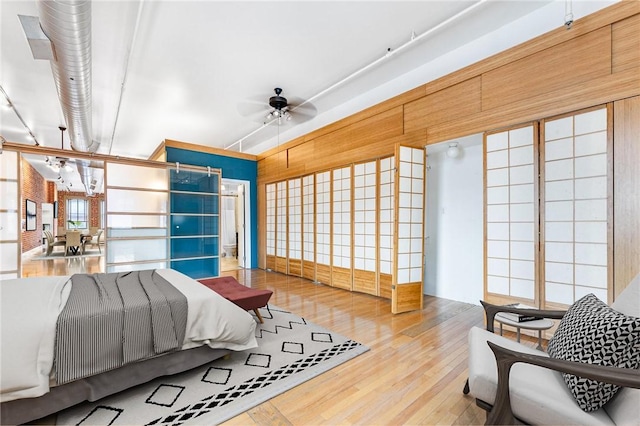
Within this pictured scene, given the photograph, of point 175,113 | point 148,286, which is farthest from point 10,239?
point 175,113

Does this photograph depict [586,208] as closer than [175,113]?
Yes

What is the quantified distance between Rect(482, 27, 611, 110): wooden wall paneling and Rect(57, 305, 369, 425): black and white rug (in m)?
2.89

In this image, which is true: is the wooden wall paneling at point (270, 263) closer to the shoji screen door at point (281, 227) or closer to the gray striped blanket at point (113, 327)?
the shoji screen door at point (281, 227)

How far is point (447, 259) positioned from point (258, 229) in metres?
4.27

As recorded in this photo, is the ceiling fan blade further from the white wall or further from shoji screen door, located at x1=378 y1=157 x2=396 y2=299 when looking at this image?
the white wall

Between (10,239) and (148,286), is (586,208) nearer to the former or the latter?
(148,286)

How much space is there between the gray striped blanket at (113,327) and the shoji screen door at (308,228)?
3.29 m

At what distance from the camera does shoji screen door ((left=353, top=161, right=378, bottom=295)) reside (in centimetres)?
421

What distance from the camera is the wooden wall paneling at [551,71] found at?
2.33m

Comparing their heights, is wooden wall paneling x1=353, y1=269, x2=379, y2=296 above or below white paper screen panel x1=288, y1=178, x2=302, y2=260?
below

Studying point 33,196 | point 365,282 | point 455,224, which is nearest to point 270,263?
point 365,282

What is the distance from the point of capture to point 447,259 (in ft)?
13.5

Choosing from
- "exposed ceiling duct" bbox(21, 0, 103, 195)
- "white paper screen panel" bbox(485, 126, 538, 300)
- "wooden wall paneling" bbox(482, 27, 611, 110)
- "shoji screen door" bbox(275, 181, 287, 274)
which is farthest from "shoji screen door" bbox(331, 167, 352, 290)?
"exposed ceiling duct" bbox(21, 0, 103, 195)

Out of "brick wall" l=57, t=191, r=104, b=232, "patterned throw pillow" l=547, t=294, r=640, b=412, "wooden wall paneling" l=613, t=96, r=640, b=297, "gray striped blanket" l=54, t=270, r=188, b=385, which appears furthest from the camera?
"brick wall" l=57, t=191, r=104, b=232
